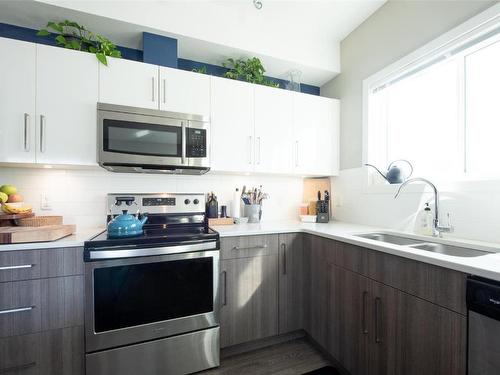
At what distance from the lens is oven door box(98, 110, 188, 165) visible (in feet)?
5.68

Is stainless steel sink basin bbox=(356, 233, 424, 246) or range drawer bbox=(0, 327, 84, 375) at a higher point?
stainless steel sink basin bbox=(356, 233, 424, 246)

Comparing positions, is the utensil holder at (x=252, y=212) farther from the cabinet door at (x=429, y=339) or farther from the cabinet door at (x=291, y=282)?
the cabinet door at (x=429, y=339)

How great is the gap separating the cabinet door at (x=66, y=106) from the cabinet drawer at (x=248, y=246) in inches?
44.6

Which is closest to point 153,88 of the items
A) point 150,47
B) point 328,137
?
point 150,47

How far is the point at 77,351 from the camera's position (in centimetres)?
140

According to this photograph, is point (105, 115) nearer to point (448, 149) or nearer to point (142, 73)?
point (142, 73)

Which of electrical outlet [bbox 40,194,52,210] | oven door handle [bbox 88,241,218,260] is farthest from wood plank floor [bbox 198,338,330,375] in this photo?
electrical outlet [bbox 40,194,52,210]

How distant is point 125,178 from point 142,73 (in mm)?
854

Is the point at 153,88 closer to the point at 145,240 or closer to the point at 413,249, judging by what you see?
the point at 145,240

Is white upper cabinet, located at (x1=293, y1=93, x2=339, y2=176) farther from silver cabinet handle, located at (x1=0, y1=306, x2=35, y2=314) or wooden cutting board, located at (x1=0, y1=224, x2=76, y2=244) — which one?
silver cabinet handle, located at (x1=0, y1=306, x2=35, y2=314)

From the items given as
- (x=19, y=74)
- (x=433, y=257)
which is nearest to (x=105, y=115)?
(x=19, y=74)

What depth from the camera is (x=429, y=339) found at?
1.05 meters

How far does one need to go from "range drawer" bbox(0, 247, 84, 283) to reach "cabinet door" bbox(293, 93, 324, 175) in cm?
185

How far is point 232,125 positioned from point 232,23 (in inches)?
35.9
